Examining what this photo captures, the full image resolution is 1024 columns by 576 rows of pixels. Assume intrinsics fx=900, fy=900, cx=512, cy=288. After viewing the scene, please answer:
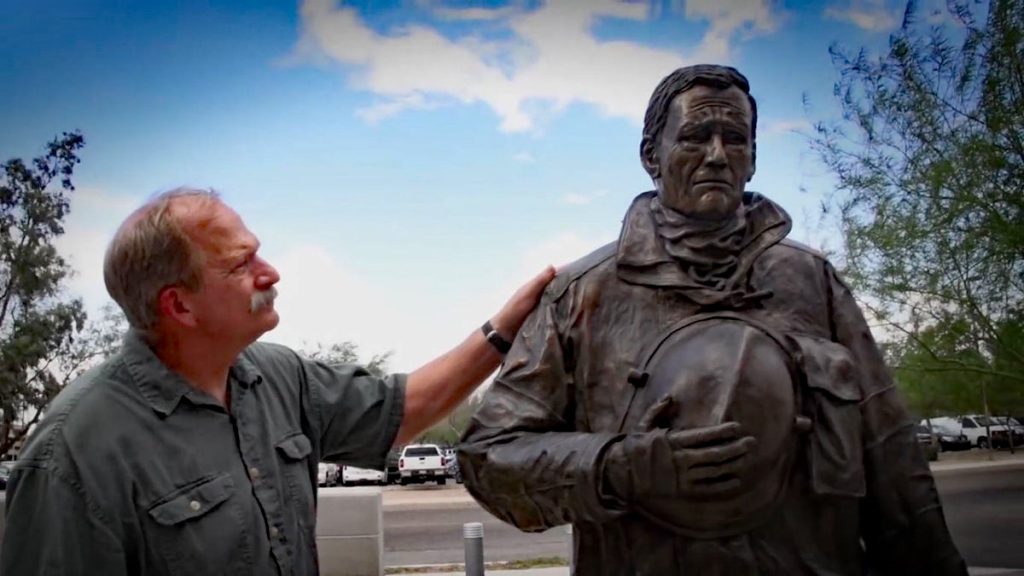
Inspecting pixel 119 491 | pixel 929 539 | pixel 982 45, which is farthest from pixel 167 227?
pixel 982 45

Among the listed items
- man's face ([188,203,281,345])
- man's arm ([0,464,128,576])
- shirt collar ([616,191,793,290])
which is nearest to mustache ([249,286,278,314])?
man's face ([188,203,281,345])

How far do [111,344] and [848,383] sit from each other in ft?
53.2

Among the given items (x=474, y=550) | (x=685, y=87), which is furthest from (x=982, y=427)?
(x=685, y=87)

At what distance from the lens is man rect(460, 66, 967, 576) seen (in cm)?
185

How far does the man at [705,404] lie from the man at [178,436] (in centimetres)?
35

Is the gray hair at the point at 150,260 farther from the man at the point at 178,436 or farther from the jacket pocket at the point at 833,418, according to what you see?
the jacket pocket at the point at 833,418

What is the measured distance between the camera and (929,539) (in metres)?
1.93

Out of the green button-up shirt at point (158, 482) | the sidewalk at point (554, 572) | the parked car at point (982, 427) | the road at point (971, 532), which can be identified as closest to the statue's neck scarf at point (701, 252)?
the green button-up shirt at point (158, 482)

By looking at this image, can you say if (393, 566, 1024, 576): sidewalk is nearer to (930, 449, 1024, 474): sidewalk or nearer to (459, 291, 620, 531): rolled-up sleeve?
(930, 449, 1024, 474): sidewalk

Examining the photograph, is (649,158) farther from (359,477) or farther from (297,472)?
(359,477)

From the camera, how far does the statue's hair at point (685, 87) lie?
208 centimetres

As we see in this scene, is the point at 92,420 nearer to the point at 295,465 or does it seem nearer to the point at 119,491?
the point at 119,491

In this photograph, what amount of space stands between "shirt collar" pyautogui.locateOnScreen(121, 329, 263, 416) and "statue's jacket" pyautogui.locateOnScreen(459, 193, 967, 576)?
0.66 meters

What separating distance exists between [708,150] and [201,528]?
1416 millimetres
